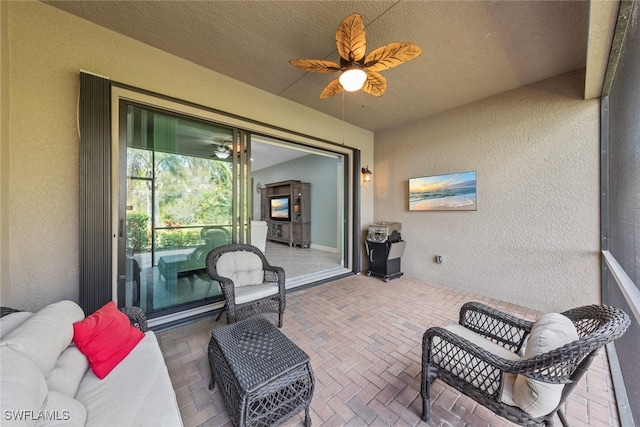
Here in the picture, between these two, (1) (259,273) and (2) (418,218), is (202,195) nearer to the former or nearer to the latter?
(1) (259,273)

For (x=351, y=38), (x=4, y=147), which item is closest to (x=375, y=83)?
(x=351, y=38)

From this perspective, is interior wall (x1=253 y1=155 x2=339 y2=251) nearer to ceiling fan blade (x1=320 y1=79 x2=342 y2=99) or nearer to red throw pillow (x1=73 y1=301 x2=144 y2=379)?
ceiling fan blade (x1=320 y1=79 x2=342 y2=99)

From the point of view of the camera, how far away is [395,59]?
197cm

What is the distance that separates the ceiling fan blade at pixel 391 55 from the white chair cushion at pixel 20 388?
268cm

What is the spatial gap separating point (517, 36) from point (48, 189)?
15.1ft

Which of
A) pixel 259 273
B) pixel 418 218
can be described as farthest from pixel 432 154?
pixel 259 273

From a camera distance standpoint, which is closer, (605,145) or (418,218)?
(605,145)

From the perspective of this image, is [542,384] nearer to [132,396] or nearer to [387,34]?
[132,396]

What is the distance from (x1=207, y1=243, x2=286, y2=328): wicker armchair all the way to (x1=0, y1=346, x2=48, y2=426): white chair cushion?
1391 mm

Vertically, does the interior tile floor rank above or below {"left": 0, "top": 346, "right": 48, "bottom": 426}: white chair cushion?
below

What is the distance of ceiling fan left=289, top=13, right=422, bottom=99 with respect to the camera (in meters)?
1.75

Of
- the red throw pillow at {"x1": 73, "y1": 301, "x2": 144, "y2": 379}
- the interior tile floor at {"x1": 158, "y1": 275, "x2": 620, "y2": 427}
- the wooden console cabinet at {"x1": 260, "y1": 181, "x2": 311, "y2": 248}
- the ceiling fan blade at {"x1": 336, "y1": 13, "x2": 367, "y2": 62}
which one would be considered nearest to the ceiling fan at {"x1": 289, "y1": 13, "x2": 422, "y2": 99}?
the ceiling fan blade at {"x1": 336, "y1": 13, "x2": 367, "y2": 62}


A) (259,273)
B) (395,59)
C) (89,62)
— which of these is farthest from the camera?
(259,273)

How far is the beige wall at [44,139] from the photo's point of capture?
6.05 feet
